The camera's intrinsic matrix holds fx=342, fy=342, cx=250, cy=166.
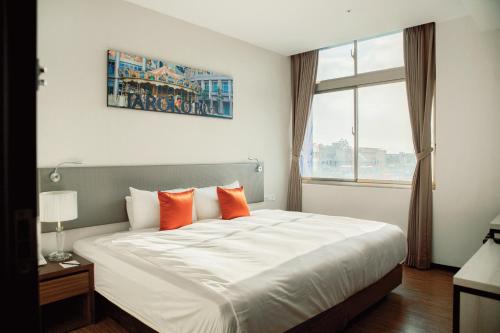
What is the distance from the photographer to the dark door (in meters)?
0.60

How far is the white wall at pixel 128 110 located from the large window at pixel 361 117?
76cm

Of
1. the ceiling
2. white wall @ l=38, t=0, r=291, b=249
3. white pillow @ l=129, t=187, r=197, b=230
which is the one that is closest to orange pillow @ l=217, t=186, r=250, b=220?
white wall @ l=38, t=0, r=291, b=249

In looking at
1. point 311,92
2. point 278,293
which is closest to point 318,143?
point 311,92

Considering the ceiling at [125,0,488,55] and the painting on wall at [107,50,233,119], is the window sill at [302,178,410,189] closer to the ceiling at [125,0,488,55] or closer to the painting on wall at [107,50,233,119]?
the painting on wall at [107,50,233,119]

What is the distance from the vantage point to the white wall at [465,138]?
3652 mm

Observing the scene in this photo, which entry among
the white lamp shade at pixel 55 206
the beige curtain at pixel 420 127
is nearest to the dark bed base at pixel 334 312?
the white lamp shade at pixel 55 206

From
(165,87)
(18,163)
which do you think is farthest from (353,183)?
(18,163)

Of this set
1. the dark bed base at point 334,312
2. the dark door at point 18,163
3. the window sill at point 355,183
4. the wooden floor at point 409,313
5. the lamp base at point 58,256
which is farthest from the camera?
the window sill at point 355,183

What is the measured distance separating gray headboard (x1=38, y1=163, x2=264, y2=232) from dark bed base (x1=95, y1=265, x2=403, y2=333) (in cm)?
73

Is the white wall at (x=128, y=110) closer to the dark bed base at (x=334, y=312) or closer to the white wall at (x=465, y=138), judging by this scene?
the dark bed base at (x=334, y=312)

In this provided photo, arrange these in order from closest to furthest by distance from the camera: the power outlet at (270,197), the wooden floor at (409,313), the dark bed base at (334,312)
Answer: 1. the dark bed base at (334,312)
2. the wooden floor at (409,313)
3. the power outlet at (270,197)

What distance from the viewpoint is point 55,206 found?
8.62ft

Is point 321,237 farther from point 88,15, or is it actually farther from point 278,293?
point 88,15

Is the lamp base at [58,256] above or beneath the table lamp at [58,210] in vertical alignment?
beneath
